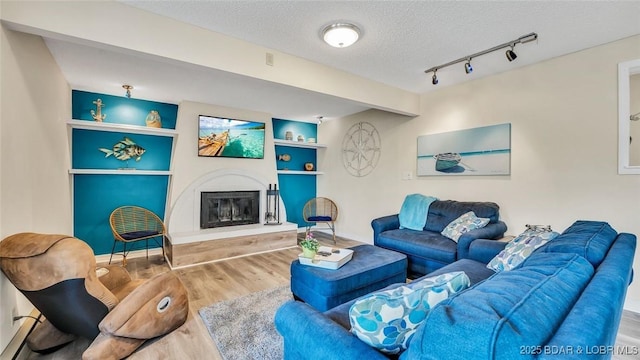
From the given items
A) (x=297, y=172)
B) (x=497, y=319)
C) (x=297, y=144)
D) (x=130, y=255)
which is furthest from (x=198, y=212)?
(x=497, y=319)

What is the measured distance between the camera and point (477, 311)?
2.31ft

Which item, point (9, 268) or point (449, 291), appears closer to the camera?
point (449, 291)

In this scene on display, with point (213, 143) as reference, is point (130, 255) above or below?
below

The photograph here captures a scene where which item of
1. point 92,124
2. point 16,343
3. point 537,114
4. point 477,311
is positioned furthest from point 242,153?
point 477,311

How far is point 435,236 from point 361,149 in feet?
7.85

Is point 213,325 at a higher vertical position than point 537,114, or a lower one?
lower

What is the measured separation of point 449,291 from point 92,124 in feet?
14.6

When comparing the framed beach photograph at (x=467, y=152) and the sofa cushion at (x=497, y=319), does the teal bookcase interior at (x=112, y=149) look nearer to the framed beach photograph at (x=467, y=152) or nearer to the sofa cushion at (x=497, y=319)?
the framed beach photograph at (x=467, y=152)

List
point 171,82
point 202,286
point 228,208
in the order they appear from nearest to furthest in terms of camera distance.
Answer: point 202,286, point 171,82, point 228,208

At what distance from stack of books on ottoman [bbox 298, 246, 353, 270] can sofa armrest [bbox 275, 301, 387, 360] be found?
3.59 ft

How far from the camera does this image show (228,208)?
185 inches

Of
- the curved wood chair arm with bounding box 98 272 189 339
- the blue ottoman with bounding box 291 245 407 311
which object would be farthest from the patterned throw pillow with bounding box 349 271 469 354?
the curved wood chair arm with bounding box 98 272 189 339

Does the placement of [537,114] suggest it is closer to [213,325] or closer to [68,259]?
[213,325]

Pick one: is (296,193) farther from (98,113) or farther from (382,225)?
(98,113)
